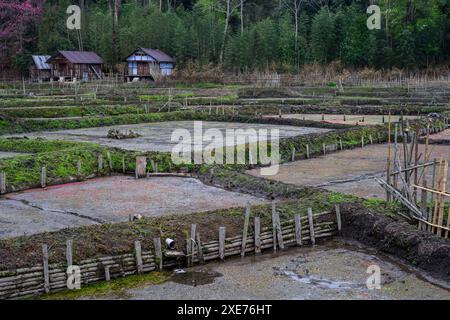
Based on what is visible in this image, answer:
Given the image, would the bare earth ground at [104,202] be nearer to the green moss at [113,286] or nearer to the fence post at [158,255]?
the fence post at [158,255]

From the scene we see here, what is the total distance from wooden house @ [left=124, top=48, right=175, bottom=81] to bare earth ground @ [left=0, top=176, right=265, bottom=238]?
143 feet

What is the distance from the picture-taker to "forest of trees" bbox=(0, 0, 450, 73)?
61031 mm

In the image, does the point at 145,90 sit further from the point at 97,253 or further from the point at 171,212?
the point at 97,253

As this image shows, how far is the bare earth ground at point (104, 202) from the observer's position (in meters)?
15.2

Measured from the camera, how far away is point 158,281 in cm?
1155

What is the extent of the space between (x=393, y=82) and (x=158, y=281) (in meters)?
44.7

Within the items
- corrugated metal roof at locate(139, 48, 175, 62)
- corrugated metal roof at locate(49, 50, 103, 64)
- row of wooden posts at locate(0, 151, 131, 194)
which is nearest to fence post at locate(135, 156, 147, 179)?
row of wooden posts at locate(0, 151, 131, 194)

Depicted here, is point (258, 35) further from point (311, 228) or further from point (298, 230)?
point (298, 230)

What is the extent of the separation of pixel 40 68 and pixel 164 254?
55481 mm

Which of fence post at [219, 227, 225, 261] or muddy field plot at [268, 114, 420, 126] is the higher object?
muddy field plot at [268, 114, 420, 126]

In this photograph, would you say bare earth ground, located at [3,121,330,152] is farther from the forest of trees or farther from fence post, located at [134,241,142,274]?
the forest of trees

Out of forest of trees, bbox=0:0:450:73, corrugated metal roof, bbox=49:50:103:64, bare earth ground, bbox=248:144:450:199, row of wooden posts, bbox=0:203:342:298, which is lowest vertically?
row of wooden posts, bbox=0:203:342:298

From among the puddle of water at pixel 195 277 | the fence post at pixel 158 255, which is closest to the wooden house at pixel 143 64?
the fence post at pixel 158 255
